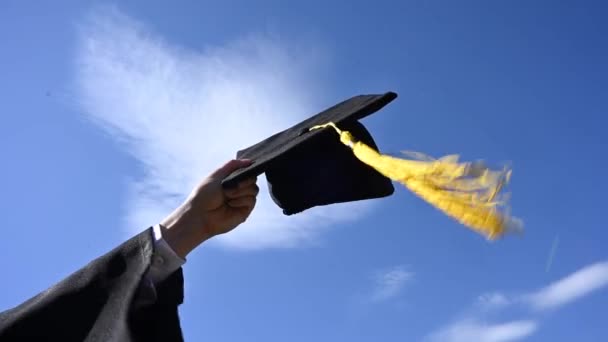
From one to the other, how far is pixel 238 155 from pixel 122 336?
58.2 inches

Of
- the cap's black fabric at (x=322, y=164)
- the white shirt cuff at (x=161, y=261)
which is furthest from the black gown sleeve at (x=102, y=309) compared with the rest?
the cap's black fabric at (x=322, y=164)

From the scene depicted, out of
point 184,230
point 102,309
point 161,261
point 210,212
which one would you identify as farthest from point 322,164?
point 102,309

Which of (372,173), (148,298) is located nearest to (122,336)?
(148,298)

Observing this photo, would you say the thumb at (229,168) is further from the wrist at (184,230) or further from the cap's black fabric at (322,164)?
the wrist at (184,230)

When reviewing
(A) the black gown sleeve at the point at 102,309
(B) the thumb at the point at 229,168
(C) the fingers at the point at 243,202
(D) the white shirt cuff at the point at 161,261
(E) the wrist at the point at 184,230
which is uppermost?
(B) the thumb at the point at 229,168

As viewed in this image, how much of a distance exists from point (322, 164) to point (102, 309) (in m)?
1.37

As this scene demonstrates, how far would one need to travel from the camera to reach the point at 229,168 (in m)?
2.95

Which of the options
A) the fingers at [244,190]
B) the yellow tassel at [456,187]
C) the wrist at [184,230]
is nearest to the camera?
the yellow tassel at [456,187]

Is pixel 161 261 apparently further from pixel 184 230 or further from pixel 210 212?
pixel 210 212

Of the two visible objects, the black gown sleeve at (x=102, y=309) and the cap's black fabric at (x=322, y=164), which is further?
the cap's black fabric at (x=322, y=164)

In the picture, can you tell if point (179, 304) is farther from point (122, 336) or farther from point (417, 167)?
point (417, 167)

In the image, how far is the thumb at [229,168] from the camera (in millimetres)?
2934

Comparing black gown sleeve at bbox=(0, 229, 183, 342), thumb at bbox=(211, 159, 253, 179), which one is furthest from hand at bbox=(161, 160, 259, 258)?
black gown sleeve at bbox=(0, 229, 183, 342)

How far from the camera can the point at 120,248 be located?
2492 mm
